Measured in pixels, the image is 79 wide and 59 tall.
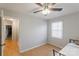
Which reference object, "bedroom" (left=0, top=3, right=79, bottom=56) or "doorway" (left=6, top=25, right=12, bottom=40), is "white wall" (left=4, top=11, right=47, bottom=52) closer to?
"bedroom" (left=0, top=3, right=79, bottom=56)

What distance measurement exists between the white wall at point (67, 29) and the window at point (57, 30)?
0.17 feet

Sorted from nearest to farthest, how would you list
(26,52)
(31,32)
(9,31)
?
1. (9,31)
2. (26,52)
3. (31,32)

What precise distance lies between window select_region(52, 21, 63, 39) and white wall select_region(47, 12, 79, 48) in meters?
0.05

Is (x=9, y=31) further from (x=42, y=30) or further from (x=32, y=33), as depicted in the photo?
(x=42, y=30)

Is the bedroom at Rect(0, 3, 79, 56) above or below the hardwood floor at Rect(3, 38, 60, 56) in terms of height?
above

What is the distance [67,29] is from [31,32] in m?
0.60

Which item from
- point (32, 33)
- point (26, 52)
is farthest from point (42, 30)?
point (26, 52)

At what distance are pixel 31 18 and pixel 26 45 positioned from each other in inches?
17.4

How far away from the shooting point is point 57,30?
117cm

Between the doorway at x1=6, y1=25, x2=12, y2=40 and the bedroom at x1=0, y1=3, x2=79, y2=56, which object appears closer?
the doorway at x1=6, y1=25, x2=12, y2=40

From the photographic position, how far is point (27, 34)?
4.04 ft

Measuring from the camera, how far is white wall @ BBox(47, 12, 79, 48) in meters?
1.13

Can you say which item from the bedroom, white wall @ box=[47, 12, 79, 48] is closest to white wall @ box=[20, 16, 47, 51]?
the bedroom

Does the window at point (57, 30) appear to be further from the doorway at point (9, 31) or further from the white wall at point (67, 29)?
the doorway at point (9, 31)
